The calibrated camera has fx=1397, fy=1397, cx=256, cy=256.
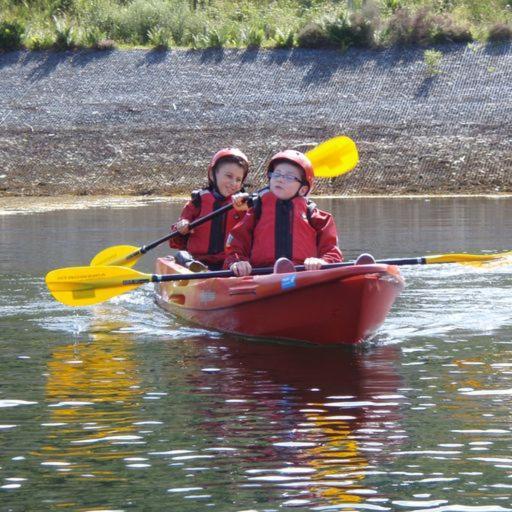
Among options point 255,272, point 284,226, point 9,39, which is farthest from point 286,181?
point 9,39

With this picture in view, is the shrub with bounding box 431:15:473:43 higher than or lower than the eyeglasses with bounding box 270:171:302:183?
higher

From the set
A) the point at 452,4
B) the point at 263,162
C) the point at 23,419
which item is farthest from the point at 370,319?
the point at 452,4

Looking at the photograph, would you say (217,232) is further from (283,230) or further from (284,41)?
(284,41)

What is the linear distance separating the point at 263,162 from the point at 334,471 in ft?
79.0

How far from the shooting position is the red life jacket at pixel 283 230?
1082 centimetres

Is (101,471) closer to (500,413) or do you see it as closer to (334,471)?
(334,471)

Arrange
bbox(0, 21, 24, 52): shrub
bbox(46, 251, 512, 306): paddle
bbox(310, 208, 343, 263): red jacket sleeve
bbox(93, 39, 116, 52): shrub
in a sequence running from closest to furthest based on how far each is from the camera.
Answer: bbox(310, 208, 343, 263): red jacket sleeve → bbox(46, 251, 512, 306): paddle → bbox(93, 39, 116, 52): shrub → bbox(0, 21, 24, 52): shrub

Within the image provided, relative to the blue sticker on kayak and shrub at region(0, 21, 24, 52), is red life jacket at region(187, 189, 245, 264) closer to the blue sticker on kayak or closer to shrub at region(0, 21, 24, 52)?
the blue sticker on kayak

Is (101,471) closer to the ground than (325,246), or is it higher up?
closer to the ground

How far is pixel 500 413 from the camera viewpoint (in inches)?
300

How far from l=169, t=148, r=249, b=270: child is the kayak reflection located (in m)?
2.44

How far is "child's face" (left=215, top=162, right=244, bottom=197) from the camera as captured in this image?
41.8ft

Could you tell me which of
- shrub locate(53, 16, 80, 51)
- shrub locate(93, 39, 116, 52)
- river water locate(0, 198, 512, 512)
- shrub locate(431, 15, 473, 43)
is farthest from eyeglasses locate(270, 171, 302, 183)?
shrub locate(53, 16, 80, 51)

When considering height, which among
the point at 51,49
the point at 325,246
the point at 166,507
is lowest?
the point at 166,507
